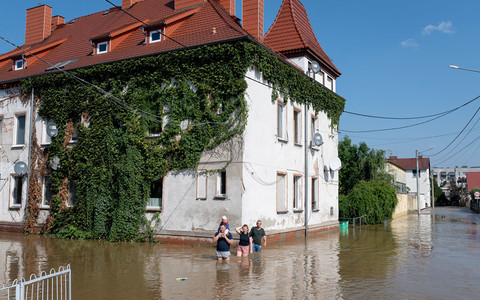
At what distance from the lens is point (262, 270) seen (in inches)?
487

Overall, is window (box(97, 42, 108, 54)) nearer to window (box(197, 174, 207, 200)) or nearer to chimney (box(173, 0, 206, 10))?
chimney (box(173, 0, 206, 10))

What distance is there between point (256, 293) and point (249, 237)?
17.6 ft

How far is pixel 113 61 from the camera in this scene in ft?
66.6

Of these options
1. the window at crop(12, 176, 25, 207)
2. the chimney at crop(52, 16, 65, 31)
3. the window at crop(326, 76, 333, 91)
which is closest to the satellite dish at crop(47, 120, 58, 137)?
the window at crop(12, 176, 25, 207)

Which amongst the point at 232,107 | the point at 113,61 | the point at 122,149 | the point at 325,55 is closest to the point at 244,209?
the point at 232,107

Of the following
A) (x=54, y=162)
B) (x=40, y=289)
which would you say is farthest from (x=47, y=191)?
(x=40, y=289)

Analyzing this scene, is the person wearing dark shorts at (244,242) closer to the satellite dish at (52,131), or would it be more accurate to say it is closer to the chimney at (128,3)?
the satellite dish at (52,131)

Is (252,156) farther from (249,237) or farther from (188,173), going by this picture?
(249,237)

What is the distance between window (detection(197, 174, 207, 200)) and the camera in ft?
57.9

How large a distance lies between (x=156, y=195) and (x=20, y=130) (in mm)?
10266

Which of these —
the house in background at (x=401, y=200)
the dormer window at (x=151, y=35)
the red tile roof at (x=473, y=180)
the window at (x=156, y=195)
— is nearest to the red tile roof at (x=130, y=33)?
the dormer window at (x=151, y=35)

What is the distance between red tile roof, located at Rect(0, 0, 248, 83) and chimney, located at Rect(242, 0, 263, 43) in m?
0.69

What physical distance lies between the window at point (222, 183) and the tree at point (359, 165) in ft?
76.2

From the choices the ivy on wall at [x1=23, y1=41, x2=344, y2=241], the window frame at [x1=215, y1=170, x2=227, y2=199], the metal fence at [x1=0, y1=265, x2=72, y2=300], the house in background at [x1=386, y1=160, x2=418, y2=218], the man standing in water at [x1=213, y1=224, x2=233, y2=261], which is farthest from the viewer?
the house in background at [x1=386, y1=160, x2=418, y2=218]
